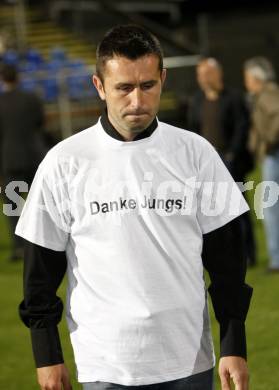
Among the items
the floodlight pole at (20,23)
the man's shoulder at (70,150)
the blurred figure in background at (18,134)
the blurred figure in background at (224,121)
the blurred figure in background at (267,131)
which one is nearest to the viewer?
the man's shoulder at (70,150)

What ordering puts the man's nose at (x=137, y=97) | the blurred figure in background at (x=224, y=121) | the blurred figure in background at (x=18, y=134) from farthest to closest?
1. the blurred figure in background at (x=18, y=134)
2. the blurred figure in background at (x=224, y=121)
3. the man's nose at (x=137, y=97)

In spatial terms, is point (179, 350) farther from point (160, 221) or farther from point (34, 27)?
point (34, 27)

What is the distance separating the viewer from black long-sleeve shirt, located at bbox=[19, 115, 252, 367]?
339 centimetres

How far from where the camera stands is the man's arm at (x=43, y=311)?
339 cm

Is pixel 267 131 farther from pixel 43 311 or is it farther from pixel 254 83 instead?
pixel 43 311

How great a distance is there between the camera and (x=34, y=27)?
26.3 m

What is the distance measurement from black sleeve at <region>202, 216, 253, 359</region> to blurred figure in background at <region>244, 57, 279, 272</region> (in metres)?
6.64

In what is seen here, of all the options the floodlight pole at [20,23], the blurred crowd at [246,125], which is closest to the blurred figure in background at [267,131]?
the blurred crowd at [246,125]

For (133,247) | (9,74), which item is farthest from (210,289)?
(9,74)

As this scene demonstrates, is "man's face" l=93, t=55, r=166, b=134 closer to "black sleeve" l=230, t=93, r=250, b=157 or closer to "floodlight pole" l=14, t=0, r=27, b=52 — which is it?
"black sleeve" l=230, t=93, r=250, b=157

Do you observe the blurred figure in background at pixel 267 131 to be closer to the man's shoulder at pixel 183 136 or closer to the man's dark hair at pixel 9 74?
the man's dark hair at pixel 9 74

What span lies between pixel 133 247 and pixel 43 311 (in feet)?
1.20

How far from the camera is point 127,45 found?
3.32 meters

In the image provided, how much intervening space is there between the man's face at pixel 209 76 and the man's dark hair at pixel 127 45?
22.2ft
